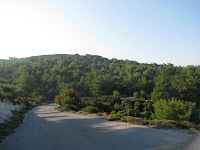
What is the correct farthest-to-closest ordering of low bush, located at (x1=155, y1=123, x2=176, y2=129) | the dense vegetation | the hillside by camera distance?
the hillside < the dense vegetation < low bush, located at (x1=155, y1=123, x2=176, y2=129)

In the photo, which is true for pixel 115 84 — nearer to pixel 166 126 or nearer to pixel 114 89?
pixel 114 89

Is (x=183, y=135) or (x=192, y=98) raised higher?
(x=183, y=135)

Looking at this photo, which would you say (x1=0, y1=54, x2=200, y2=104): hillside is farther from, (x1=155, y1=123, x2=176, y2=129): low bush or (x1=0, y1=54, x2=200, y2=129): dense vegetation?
(x1=155, y1=123, x2=176, y2=129): low bush

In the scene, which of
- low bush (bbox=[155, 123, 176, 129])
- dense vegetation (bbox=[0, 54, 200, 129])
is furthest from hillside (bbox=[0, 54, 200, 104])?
low bush (bbox=[155, 123, 176, 129])

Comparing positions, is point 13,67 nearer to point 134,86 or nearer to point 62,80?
point 62,80

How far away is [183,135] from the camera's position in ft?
24.1

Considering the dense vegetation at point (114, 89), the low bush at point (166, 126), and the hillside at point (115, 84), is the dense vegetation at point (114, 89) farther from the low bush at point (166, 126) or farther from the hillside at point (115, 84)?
the low bush at point (166, 126)

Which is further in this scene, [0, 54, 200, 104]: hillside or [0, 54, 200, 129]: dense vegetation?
[0, 54, 200, 104]: hillside

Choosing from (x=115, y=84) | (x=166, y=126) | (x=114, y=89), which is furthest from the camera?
(x=115, y=84)

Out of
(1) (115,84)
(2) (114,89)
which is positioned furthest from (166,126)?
(1) (115,84)

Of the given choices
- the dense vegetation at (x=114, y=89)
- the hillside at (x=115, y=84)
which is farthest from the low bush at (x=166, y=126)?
the hillside at (x=115, y=84)

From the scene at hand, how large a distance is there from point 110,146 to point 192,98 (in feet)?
118

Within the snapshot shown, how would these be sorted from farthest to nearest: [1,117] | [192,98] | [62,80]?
[62,80]
[192,98]
[1,117]

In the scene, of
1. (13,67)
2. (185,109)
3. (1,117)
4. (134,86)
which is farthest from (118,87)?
(13,67)
